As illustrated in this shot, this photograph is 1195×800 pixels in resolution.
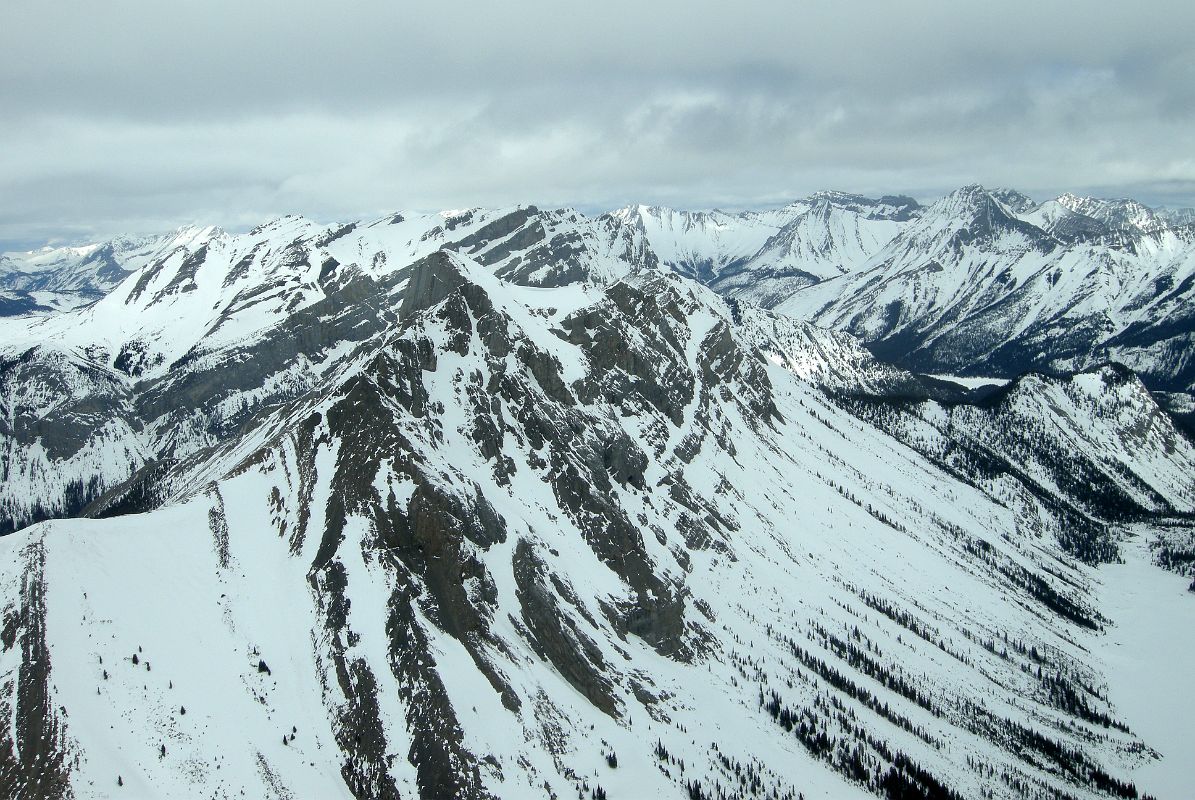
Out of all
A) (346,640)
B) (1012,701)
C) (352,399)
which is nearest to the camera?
(346,640)

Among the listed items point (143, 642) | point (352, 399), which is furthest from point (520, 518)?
point (143, 642)

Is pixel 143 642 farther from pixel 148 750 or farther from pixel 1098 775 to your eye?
pixel 1098 775

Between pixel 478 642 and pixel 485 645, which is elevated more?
pixel 478 642

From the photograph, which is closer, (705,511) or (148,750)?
(148,750)

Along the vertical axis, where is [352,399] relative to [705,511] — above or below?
above

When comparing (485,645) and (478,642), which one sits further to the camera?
(485,645)

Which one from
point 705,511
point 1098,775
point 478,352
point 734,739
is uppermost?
point 478,352

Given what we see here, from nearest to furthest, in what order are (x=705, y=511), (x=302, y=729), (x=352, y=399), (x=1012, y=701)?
1. (x=302, y=729)
2. (x=352, y=399)
3. (x=1012, y=701)
4. (x=705, y=511)
